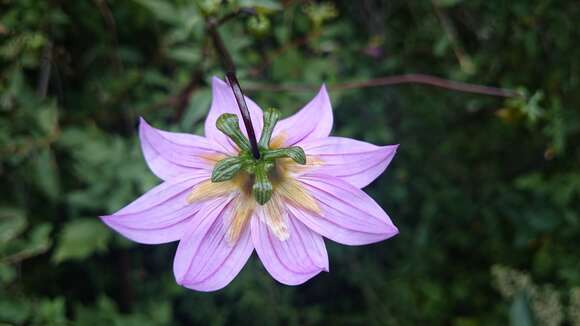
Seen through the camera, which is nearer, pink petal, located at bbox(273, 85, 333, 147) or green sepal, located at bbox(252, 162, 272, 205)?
green sepal, located at bbox(252, 162, 272, 205)

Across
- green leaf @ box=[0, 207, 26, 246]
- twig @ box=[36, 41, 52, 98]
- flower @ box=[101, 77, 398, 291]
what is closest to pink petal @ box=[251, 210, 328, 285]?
flower @ box=[101, 77, 398, 291]

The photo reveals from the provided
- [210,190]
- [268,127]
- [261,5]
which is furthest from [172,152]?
[261,5]

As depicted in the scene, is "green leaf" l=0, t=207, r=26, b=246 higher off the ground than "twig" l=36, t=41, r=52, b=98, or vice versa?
"twig" l=36, t=41, r=52, b=98

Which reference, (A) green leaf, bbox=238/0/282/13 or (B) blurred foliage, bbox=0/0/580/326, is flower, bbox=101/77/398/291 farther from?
(B) blurred foliage, bbox=0/0/580/326

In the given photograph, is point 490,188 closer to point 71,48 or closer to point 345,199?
point 345,199

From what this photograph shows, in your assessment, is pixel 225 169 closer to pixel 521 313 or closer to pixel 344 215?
pixel 344 215

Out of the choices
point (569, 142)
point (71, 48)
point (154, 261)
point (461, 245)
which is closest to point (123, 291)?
point (154, 261)
